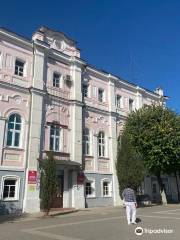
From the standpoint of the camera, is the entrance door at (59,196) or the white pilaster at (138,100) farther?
Result: the white pilaster at (138,100)

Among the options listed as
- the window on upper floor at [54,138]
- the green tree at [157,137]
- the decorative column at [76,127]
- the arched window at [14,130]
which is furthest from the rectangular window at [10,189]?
the green tree at [157,137]

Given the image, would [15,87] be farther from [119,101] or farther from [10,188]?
[119,101]

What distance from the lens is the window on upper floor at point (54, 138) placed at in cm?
2202

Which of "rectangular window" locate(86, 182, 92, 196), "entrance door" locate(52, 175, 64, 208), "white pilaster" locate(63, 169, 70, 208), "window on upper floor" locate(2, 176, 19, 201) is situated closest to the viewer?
"window on upper floor" locate(2, 176, 19, 201)

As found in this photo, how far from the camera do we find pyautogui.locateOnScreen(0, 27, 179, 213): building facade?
19453 millimetres

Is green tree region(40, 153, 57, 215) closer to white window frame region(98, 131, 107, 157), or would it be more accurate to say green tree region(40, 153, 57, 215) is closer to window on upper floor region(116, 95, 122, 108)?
white window frame region(98, 131, 107, 157)

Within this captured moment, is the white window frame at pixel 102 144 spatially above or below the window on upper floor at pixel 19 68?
below

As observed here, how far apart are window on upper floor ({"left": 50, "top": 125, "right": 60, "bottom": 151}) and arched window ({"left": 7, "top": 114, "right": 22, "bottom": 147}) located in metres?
2.79

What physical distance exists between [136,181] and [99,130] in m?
5.76

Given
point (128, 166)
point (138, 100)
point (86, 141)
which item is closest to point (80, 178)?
point (86, 141)

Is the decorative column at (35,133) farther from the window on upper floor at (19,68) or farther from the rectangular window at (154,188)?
the rectangular window at (154,188)

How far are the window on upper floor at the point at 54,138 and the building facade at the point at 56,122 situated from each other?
8cm

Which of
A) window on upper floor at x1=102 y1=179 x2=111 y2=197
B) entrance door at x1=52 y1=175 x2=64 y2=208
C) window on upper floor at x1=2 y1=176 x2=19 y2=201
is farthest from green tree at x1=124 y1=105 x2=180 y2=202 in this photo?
window on upper floor at x1=2 y1=176 x2=19 y2=201

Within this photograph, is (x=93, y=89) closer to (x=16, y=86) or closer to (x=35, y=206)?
(x=16, y=86)
